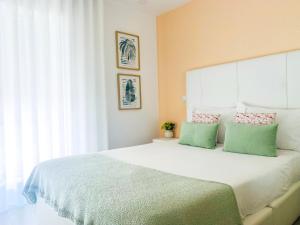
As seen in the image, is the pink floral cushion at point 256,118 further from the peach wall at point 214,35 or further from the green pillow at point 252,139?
the peach wall at point 214,35

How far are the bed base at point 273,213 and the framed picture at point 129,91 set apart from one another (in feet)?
6.42

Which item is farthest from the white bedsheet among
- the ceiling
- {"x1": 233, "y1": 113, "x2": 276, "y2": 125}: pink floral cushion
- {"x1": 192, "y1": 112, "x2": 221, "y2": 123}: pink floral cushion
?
the ceiling

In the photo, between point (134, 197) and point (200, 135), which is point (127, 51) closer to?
point (200, 135)

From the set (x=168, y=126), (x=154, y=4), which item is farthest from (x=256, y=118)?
(x=154, y=4)

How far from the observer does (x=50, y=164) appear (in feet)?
6.89

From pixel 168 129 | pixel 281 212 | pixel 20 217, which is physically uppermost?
pixel 168 129

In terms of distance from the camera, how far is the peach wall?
2.64 metres

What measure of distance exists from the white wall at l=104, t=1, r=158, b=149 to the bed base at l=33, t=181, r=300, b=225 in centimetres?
162

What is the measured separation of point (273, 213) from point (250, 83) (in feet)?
5.07

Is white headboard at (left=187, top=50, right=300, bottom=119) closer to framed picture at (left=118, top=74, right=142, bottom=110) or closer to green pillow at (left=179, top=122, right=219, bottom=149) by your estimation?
green pillow at (left=179, top=122, right=219, bottom=149)

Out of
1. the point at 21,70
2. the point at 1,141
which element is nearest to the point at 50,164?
the point at 1,141

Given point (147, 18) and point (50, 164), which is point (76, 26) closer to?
point (147, 18)

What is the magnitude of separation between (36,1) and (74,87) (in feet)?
3.58

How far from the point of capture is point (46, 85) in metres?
2.86
